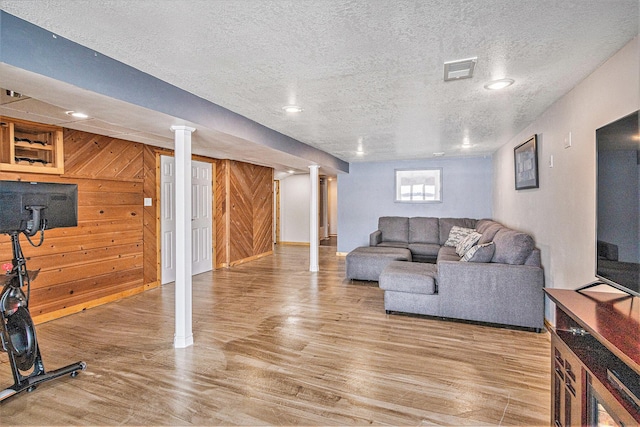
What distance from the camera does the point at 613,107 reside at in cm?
212

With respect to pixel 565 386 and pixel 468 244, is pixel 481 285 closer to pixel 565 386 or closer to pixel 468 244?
pixel 468 244

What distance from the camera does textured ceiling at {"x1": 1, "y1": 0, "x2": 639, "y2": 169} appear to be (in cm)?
158

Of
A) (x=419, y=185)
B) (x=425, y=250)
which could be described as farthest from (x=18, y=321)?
(x=419, y=185)

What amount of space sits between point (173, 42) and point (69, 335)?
2.95m

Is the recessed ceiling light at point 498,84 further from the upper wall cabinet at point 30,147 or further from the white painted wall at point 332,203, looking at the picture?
the white painted wall at point 332,203

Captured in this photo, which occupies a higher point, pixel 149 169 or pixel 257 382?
pixel 149 169

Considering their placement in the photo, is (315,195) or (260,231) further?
(260,231)

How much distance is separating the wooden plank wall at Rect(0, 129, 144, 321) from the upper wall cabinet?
10 cm

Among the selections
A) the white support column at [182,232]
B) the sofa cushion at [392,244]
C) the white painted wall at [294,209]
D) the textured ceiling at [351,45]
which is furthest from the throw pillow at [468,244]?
the white painted wall at [294,209]

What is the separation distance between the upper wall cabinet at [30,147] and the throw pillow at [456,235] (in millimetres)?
5722

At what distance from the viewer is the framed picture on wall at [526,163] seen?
11.9 feet

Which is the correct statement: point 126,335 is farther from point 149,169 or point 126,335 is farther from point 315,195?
point 315,195

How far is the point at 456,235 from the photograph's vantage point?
→ 19.8ft

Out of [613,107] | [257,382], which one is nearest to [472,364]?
[257,382]
